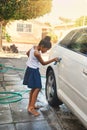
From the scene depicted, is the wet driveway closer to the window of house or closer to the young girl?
the young girl

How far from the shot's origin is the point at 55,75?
478 centimetres

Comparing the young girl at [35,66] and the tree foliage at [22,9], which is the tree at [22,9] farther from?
the young girl at [35,66]

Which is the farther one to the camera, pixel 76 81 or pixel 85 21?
pixel 85 21

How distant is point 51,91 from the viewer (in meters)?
5.14

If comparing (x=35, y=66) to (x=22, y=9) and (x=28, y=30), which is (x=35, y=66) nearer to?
(x=22, y=9)

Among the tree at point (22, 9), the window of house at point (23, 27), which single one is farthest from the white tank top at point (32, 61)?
the window of house at point (23, 27)

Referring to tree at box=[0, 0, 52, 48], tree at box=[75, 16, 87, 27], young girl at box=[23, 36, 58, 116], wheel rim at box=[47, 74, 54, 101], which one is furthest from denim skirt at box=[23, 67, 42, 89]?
tree at box=[75, 16, 87, 27]

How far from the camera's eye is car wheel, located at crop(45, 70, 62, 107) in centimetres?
493

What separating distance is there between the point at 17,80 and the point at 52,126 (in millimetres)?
3389

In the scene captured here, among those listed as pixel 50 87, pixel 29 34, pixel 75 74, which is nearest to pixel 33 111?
pixel 50 87

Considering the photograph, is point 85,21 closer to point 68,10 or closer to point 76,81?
point 68,10

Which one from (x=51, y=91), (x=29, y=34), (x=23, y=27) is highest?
(x=51, y=91)

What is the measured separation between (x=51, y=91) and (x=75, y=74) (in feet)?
5.04

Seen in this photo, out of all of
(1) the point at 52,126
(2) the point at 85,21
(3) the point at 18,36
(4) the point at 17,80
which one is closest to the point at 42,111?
(1) the point at 52,126
